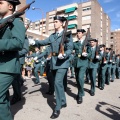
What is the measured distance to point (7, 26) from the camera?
2.91m

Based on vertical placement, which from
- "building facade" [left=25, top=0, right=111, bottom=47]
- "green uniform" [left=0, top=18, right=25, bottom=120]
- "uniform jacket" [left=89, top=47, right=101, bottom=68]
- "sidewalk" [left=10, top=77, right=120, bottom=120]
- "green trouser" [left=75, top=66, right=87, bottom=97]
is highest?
"building facade" [left=25, top=0, right=111, bottom=47]

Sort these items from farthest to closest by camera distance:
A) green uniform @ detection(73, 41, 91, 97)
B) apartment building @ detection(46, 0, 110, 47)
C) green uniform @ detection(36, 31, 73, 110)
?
apartment building @ detection(46, 0, 110, 47)
green uniform @ detection(73, 41, 91, 97)
green uniform @ detection(36, 31, 73, 110)

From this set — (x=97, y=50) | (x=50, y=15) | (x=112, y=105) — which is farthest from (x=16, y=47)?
(x=50, y=15)

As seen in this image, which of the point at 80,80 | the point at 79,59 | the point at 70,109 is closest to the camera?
the point at 70,109

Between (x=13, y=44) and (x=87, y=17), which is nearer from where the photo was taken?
(x=13, y=44)

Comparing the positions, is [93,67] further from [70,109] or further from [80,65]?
[70,109]

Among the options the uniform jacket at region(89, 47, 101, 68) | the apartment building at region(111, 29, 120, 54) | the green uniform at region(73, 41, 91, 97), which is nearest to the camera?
the green uniform at region(73, 41, 91, 97)

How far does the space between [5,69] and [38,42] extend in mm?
2222

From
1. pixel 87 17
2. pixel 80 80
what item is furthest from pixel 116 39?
pixel 80 80

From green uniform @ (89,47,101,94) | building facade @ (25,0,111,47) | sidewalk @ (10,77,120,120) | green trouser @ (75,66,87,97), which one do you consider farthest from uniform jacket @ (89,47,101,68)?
building facade @ (25,0,111,47)

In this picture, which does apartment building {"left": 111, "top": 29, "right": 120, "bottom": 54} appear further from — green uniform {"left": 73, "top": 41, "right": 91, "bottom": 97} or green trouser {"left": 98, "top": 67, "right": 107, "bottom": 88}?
green uniform {"left": 73, "top": 41, "right": 91, "bottom": 97}

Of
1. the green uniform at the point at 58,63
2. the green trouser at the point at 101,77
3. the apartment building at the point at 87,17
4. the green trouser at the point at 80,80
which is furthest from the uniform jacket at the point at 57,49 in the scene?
the apartment building at the point at 87,17

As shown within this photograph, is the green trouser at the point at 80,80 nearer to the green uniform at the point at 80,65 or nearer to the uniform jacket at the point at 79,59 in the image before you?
the green uniform at the point at 80,65

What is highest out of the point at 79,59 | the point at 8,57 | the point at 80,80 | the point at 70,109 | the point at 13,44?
the point at 13,44
